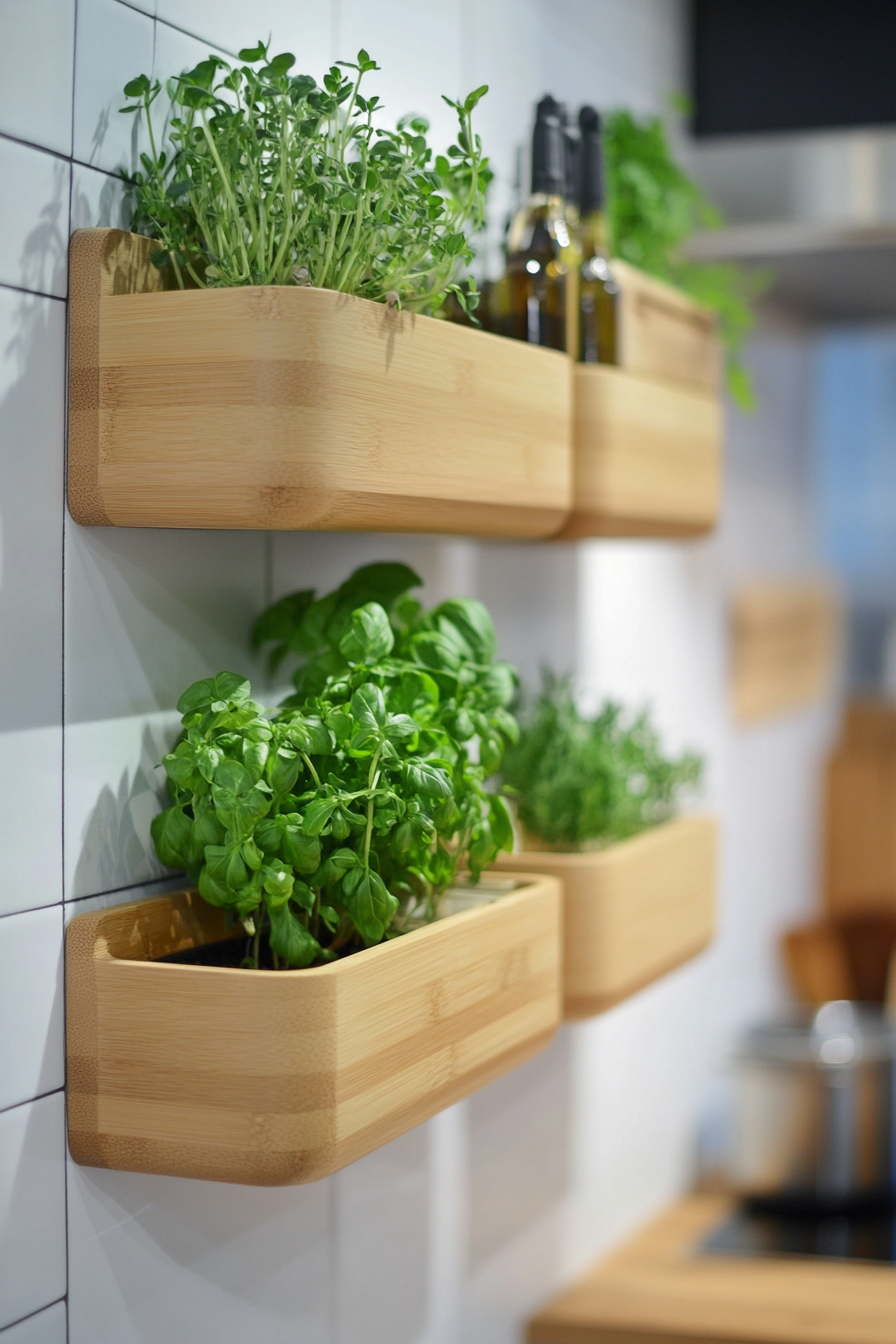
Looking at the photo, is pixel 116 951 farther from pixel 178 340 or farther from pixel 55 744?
pixel 178 340

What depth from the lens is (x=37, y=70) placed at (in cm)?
88

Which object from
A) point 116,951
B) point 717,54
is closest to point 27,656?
point 116,951

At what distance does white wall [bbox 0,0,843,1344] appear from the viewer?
0.87 meters

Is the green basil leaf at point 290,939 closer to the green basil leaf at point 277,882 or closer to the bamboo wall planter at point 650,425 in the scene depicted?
the green basil leaf at point 277,882

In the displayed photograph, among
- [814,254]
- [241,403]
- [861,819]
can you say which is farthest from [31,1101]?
[861,819]

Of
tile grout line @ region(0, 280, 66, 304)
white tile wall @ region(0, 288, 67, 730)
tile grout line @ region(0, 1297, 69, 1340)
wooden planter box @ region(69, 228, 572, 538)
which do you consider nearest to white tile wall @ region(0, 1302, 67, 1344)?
tile grout line @ region(0, 1297, 69, 1340)

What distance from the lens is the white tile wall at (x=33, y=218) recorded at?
0.85 metres

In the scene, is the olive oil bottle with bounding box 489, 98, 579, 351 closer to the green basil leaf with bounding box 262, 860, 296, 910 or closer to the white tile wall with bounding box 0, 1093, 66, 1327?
the green basil leaf with bounding box 262, 860, 296, 910

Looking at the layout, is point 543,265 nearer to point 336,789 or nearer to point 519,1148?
point 336,789

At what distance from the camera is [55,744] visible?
0.90 metres

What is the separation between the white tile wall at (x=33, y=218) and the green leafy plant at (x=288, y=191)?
0.06 meters

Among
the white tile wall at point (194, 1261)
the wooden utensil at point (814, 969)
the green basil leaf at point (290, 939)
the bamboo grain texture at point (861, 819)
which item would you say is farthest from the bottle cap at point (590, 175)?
the bamboo grain texture at point (861, 819)

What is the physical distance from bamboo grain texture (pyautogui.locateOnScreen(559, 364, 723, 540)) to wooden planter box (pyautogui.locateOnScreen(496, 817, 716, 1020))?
0.27 meters

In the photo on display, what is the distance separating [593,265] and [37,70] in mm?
600
